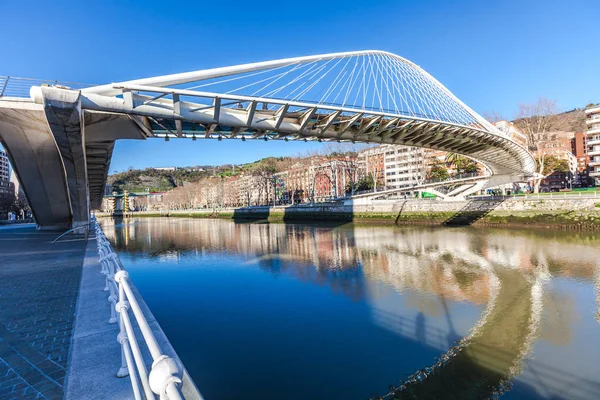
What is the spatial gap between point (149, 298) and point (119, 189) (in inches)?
7029

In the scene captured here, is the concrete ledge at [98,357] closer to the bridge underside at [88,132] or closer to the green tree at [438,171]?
the bridge underside at [88,132]

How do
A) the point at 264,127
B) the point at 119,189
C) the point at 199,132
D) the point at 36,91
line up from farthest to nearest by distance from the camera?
the point at 119,189, the point at 199,132, the point at 264,127, the point at 36,91

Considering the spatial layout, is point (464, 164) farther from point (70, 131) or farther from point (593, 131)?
point (70, 131)

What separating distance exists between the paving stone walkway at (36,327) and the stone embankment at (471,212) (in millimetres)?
31593

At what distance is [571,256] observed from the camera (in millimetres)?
14977

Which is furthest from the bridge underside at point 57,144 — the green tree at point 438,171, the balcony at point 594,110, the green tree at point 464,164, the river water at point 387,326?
the balcony at point 594,110

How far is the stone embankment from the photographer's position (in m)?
25.1

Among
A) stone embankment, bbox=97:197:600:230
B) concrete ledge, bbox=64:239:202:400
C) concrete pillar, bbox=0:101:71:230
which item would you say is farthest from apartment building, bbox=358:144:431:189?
concrete ledge, bbox=64:239:202:400

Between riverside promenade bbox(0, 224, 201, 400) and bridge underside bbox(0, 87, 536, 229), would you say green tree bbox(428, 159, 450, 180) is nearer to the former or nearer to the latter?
bridge underside bbox(0, 87, 536, 229)

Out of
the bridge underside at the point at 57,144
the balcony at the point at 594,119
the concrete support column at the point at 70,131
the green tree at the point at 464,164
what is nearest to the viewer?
the concrete support column at the point at 70,131

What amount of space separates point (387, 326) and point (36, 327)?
644 cm

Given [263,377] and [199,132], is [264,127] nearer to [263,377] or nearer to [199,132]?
[199,132]

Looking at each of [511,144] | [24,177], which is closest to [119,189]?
[24,177]

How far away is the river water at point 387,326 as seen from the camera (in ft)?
17.2
